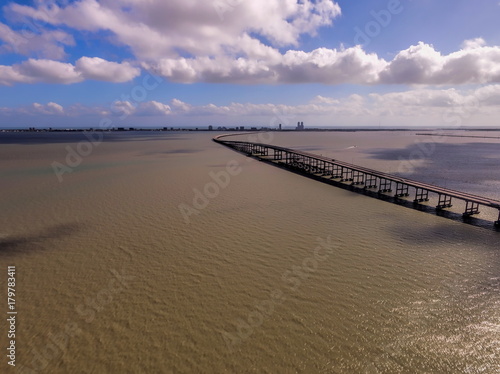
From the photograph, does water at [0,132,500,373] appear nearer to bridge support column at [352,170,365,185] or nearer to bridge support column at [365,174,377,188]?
bridge support column at [365,174,377,188]

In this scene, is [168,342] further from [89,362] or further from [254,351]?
[254,351]
